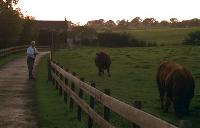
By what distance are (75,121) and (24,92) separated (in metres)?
6.98

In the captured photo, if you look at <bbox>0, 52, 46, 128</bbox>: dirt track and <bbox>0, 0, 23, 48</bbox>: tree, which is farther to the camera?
<bbox>0, 0, 23, 48</bbox>: tree

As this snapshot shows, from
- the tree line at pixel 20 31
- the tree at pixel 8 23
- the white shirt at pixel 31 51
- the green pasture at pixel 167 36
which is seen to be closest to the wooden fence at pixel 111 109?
the white shirt at pixel 31 51

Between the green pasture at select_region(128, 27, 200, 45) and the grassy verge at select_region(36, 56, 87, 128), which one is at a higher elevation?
the grassy verge at select_region(36, 56, 87, 128)

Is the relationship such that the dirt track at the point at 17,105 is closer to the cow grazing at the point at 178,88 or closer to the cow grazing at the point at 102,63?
the cow grazing at the point at 178,88

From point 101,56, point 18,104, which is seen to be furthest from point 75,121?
point 101,56

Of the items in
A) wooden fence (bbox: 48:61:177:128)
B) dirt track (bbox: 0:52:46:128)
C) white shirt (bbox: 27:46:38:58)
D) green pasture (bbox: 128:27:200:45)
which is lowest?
green pasture (bbox: 128:27:200:45)

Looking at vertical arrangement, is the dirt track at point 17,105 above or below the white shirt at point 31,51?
below

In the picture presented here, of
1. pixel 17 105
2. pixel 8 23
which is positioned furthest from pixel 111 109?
pixel 8 23

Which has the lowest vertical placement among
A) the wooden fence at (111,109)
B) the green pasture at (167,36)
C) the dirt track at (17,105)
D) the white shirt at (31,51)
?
the green pasture at (167,36)

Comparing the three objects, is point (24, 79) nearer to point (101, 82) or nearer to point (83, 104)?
point (101, 82)

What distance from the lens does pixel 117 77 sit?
23469 mm

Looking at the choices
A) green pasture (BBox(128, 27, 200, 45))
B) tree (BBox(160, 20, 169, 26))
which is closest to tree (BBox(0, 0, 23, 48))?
green pasture (BBox(128, 27, 200, 45))

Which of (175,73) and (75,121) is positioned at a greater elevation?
(175,73)

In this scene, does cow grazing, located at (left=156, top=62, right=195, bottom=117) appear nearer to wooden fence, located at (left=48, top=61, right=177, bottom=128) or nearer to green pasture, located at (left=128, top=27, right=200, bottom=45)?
wooden fence, located at (left=48, top=61, right=177, bottom=128)
